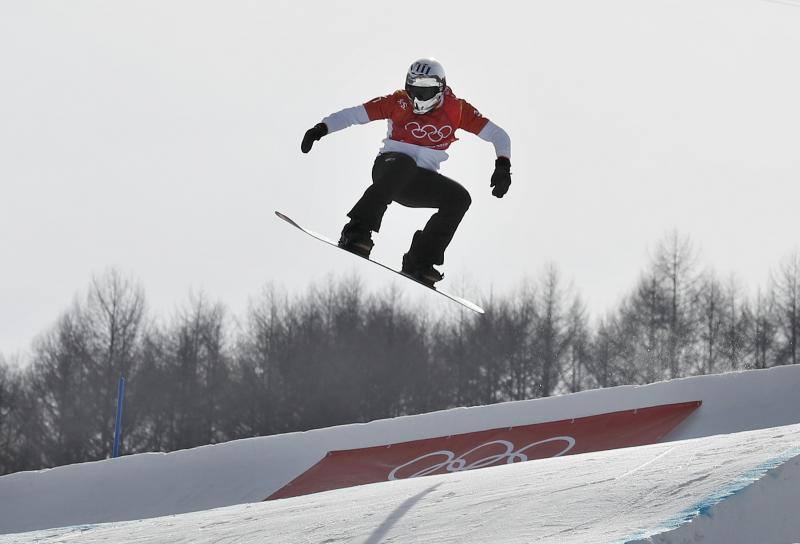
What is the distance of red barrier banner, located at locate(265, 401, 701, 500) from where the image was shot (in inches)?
389

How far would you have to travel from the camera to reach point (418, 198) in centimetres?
941

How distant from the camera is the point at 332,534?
6.38 meters

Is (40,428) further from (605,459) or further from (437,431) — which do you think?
(605,459)

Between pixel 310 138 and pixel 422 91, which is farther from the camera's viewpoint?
pixel 310 138

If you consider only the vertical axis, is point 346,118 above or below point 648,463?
above

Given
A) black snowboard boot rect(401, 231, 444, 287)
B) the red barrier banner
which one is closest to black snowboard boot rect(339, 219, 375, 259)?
black snowboard boot rect(401, 231, 444, 287)

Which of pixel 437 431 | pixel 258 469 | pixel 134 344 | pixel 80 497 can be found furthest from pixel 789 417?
pixel 134 344

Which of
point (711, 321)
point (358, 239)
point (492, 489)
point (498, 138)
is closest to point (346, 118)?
point (358, 239)

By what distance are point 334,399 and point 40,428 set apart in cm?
969

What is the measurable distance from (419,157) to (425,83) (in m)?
0.61

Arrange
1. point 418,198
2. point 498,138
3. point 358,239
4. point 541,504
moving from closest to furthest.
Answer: point 541,504
point 358,239
point 418,198
point 498,138

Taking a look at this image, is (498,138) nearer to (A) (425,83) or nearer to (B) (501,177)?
(B) (501,177)

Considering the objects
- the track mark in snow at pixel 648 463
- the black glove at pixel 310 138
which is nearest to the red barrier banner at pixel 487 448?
the track mark in snow at pixel 648 463

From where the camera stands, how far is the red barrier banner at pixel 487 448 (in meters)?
9.89
